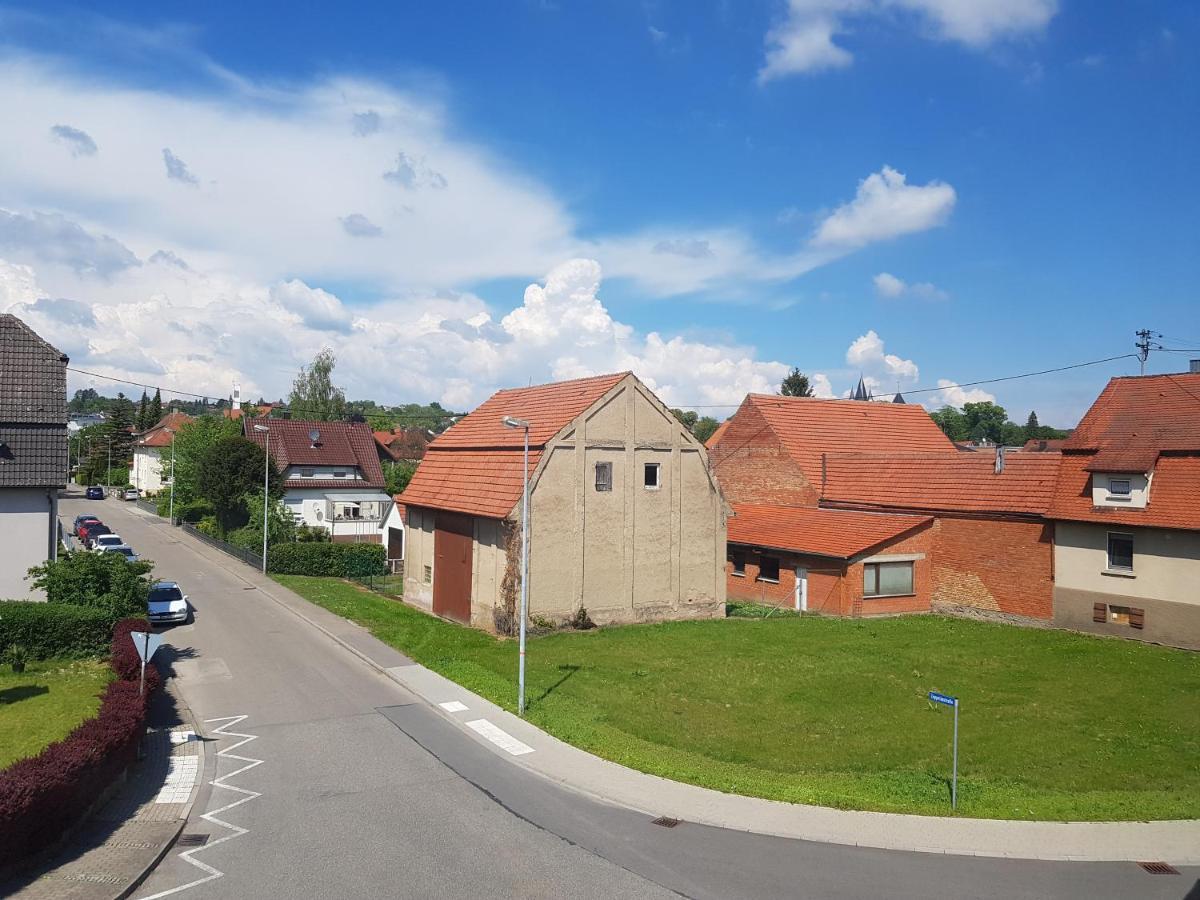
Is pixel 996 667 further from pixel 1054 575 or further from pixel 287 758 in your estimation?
pixel 287 758

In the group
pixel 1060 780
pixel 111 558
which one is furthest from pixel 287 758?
pixel 1060 780

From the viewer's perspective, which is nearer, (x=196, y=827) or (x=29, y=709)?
(x=196, y=827)

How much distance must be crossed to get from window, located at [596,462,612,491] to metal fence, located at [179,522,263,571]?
70.6 ft

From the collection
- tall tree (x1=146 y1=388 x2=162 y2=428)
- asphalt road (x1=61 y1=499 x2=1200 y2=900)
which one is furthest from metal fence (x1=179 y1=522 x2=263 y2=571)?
tall tree (x1=146 y1=388 x2=162 y2=428)

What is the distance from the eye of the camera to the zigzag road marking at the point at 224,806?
1134 centimetres

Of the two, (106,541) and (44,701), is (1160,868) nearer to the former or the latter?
(44,701)

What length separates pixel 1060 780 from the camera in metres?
14.8

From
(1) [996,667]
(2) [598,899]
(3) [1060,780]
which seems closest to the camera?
(2) [598,899]

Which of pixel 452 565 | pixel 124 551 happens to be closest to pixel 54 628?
pixel 452 565

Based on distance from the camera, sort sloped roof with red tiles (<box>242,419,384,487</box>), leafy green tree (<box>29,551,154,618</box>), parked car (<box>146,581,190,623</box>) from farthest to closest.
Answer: sloped roof with red tiles (<box>242,419,384,487</box>)
parked car (<box>146,581,190,623</box>)
leafy green tree (<box>29,551,154,618</box>)

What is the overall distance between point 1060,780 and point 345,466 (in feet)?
161

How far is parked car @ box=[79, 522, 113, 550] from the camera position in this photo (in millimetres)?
47156

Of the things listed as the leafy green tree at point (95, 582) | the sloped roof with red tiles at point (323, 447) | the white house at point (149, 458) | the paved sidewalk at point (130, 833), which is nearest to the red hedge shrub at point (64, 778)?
the paved sidewalk at point (130, 833)

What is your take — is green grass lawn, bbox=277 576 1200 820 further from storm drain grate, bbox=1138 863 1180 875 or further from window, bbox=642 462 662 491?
window, bbox=642 462 662 491
